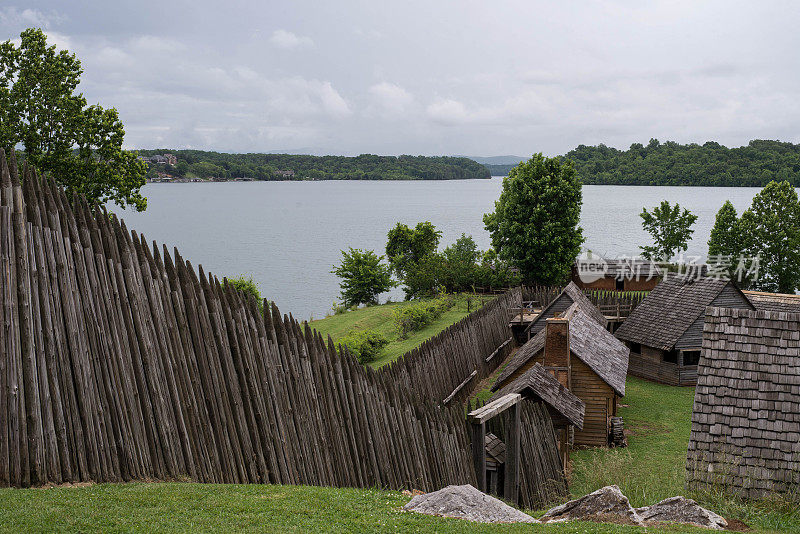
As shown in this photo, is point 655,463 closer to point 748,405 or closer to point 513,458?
point 513,458

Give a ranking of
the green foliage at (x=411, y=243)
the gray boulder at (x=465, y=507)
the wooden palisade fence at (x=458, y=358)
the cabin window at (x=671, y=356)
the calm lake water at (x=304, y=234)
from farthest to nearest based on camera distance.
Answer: the calm lake water at (x=304, y=234), the green foliage at (x=411, y=243), the cabin window at (x=671, y=356), the wooden palisade fence at (x=458, y=358), the gray boulder at (x=465, y=507)

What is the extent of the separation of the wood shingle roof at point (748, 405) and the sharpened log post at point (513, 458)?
3.09 metres

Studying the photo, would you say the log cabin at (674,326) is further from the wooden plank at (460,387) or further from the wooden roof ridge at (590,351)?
the wooden plank at (460,387)

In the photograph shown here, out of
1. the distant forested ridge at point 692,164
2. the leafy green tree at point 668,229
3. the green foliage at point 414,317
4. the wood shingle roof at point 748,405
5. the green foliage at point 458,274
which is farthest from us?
the distant forested ridge at point 692,164

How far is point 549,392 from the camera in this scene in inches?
617

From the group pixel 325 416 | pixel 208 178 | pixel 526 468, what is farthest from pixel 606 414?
pixel 208 178

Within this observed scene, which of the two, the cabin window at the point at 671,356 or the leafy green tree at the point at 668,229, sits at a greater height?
the leafy green tree at the point at 668,229

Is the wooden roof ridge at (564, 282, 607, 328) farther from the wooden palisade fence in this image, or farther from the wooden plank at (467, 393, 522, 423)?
the wooden plank at (467, 393, 522, 423)

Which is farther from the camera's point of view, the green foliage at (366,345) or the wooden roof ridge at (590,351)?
the green foliage at (366,345)

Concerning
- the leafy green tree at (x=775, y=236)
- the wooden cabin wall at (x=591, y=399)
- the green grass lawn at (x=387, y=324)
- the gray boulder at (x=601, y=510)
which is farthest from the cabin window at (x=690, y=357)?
the leafy green tree at (x=775, y=236)

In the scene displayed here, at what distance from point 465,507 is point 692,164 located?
462 feet

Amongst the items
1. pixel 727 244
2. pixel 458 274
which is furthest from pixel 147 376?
pixel 727 244

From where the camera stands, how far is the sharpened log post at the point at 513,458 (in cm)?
1169

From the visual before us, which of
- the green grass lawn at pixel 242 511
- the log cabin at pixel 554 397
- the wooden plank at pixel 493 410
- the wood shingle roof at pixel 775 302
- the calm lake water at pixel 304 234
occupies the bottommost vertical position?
the calm lake water at pixel 304 234
